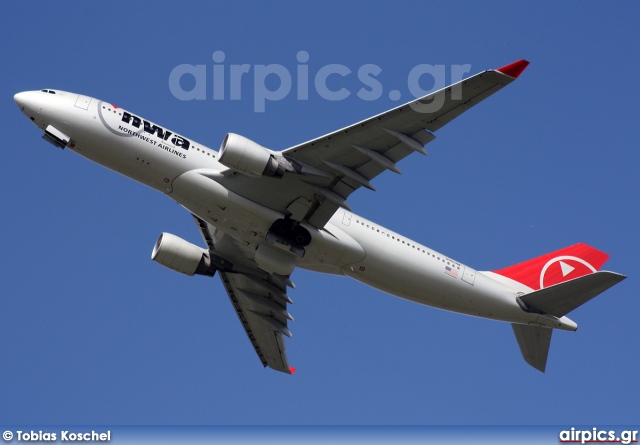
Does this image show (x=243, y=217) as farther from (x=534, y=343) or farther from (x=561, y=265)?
(x=561, y=265)

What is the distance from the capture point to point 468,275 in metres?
41.4

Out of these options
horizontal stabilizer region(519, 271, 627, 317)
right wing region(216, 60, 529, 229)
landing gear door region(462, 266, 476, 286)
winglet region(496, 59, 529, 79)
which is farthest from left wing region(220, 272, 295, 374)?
winglet region(496, 59, 529, 79)

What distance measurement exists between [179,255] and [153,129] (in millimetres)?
7840

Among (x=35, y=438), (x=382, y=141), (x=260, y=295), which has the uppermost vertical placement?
(x=382, y=141)

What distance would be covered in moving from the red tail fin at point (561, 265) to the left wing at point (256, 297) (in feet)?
37.3

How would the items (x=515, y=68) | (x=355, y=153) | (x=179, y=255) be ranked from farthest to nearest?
(x=179, y=255) → (x=355, y=153) → (x=515, y=68)

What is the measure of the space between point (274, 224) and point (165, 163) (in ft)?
17.1

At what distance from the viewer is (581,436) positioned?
112 feet

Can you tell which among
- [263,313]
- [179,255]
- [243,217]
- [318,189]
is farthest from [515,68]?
[263,313]

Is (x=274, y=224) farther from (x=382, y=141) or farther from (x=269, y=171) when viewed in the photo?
(x=382, y=141)

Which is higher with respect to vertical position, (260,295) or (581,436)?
(260,295)

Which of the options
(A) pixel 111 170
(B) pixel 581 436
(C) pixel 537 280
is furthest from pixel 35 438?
(C) pixel 537 280

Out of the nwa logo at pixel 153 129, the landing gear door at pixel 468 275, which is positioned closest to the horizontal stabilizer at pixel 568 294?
the landing gear door at pixel 468 275

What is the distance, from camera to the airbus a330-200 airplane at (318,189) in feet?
120
